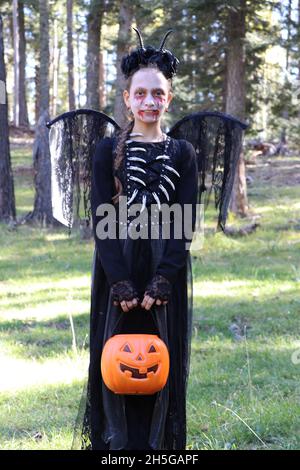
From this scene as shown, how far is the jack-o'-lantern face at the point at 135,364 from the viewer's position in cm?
304

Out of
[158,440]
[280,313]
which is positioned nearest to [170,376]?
→ [158,440]

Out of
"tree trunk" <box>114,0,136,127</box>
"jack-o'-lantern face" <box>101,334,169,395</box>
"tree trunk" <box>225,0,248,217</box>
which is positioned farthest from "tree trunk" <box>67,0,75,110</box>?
"jack-o'-lantern face" <box>101,334,169,395</box>

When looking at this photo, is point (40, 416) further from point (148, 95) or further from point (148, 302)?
point (148, 95)

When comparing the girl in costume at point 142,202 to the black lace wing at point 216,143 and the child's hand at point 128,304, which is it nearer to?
the child's hand at point 128,304

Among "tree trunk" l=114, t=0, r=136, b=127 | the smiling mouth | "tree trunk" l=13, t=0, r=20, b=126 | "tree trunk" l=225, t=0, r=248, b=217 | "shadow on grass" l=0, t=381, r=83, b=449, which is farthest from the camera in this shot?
"tree trunk" l=13, t=0, r=20, b=126

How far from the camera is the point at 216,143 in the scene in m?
3.75

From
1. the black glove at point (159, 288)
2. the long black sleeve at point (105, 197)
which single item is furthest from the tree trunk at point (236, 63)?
the black glove at point (159, 288)

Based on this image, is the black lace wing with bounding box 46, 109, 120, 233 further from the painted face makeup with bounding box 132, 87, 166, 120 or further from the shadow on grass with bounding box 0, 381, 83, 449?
the shadow on grass with bounding box 0, 381, 83, 449

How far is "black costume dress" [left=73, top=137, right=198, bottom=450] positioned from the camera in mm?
3277

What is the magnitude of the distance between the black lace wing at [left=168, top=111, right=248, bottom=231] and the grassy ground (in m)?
1.67

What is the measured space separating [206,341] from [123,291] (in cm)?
337

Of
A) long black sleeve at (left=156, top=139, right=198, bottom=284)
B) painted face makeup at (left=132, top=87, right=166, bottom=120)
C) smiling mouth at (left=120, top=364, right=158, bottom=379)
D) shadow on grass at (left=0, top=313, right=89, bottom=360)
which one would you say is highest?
painted face makeup at (left=132, top=87, right=166, bottom=120)

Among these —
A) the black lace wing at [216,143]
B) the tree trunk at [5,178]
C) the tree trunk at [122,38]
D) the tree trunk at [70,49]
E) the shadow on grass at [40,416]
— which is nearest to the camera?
the black lace wing at [216,143]

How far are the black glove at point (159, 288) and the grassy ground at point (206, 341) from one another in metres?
1.48
